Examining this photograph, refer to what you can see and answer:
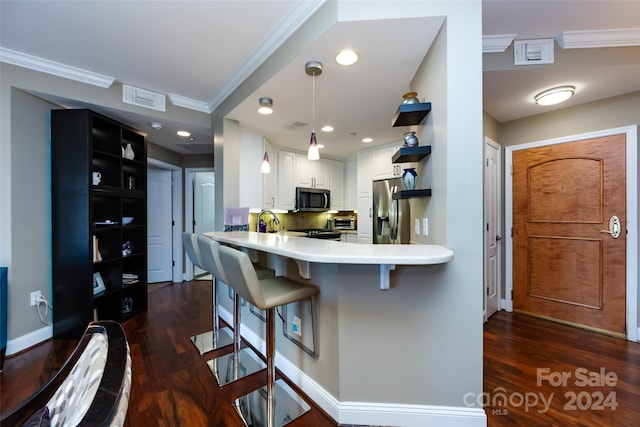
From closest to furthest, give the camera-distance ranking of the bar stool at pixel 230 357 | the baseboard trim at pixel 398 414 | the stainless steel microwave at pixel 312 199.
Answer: the baseboard trim at pixel 398 414 → the bar stool at pixel 230 357 → the stainless steel microwave at pixel 312 199

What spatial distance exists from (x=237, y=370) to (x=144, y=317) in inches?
68.9

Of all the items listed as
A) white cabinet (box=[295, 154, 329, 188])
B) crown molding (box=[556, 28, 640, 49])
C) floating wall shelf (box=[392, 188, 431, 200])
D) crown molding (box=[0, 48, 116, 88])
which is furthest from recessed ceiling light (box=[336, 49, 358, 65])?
white cabinet (box=[295, 154, 329, 188])

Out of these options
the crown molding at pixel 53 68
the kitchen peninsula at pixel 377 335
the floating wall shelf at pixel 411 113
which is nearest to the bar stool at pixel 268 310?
the kitchen peninsula at pixel 377 335

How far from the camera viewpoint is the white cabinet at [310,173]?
13.9ft

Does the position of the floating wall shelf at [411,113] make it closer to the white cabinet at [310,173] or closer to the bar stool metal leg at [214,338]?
the bar stool metal leg at [214,338]

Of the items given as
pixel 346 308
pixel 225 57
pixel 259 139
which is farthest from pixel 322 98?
pixel 346 308

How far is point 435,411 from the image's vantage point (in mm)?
1414

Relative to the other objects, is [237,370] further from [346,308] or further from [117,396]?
[117,396]

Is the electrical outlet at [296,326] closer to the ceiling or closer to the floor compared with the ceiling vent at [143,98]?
closer to the floor

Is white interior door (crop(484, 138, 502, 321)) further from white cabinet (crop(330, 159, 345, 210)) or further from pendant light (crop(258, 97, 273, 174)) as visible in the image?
white cabinet (crop(330, 159, 345, 210))

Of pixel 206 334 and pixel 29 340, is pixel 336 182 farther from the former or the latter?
pixel 29 340

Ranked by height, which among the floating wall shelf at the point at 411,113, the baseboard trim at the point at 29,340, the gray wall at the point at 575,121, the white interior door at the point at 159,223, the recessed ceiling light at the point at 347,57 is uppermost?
the recessed ceiling light at the point at 347,57

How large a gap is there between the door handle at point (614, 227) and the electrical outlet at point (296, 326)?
3.14 metres

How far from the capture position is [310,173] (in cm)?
439
